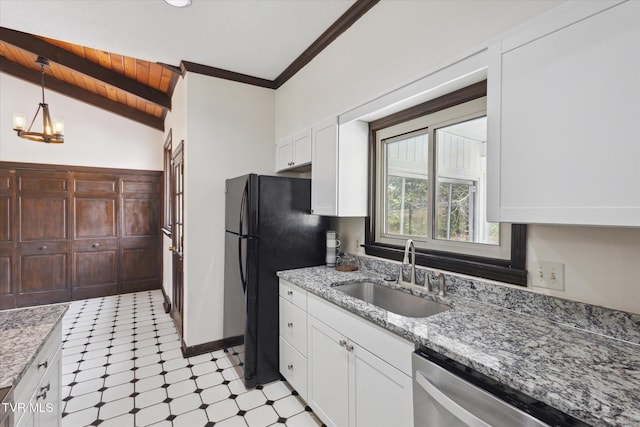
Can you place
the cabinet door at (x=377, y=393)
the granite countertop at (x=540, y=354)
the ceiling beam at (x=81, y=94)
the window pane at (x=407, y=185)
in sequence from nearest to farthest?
the granite countertop at (x=540, y=354), the cabinet door at (x=377, y=393), the window pane at (x=407, y=185), the ceiling beam at (x=81, y=94)

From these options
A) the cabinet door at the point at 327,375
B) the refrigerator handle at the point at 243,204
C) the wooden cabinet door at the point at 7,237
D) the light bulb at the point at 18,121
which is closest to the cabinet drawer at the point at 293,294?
the cabinet door at the point at 327,375

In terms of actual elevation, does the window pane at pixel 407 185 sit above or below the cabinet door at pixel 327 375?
above

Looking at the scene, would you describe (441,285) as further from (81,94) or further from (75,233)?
(81,94)

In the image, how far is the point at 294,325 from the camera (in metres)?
2.16

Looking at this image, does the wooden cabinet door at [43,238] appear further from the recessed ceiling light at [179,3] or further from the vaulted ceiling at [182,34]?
the recessed ceiling light at [179,3]

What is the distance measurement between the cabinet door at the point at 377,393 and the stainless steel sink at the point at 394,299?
48 centimetres

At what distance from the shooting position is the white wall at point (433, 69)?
113cm

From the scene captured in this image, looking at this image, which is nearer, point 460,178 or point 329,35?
point 460,178

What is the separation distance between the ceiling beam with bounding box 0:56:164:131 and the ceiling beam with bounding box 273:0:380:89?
2.91m

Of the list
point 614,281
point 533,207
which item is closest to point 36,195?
point 533,207

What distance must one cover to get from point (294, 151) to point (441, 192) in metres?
1.44

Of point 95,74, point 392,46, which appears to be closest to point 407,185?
point 392,46

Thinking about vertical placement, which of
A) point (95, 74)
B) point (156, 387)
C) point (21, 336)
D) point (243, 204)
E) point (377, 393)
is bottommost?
point (156, 387)

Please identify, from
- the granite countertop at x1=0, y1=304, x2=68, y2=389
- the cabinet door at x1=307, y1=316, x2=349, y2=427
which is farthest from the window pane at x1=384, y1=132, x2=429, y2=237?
the granite countertop at x1=0, y1=304, x2=68, y2=389
